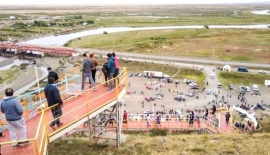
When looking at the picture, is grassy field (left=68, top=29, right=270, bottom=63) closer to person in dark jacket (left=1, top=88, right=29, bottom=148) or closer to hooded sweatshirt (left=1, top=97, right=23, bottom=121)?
person in dark jacket (left=1, top=88, right=29, bottom=148)

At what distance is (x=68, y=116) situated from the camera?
10.3 m

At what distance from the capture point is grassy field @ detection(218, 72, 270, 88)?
49906 millimetres

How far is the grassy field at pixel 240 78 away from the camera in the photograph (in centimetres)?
4991

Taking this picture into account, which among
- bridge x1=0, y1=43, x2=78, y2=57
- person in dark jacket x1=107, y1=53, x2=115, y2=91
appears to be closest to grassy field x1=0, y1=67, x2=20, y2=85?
bridge x1=0, y1=43, x2=78, y2=57

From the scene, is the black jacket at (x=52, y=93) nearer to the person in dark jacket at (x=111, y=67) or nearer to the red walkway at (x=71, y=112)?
the red walkway at (x=71, y=112)

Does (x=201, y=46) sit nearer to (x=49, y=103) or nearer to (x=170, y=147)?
(x=170, y=147)

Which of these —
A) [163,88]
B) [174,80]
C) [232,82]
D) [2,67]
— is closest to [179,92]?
[163,88]

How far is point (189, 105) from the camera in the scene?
3866 cm

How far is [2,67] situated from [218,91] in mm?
48884

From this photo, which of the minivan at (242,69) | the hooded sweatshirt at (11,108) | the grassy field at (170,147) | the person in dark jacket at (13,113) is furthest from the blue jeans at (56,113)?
the minivan at (242,69)

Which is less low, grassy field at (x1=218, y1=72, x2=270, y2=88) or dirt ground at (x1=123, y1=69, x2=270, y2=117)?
grassy field at (x1=218, y1=72, x2=270, y2=88)

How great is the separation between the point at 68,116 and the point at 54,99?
3.76ft

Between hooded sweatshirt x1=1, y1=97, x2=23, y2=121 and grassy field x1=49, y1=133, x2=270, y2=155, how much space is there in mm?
4256

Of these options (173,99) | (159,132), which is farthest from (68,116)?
(173,99)
